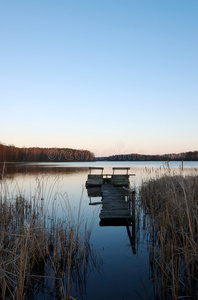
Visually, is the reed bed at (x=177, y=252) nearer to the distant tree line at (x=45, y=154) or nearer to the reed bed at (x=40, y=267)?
the reed bed at (x=40, y=267)

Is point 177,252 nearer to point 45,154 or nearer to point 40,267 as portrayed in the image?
point 40,267

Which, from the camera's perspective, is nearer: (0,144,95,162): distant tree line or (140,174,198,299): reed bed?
(140,174,198,299): reed bed

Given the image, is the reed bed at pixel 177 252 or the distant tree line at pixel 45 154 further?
the distant tree line at pixel 45 154

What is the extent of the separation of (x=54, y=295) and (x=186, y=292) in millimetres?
2404

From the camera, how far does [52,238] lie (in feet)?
19.4

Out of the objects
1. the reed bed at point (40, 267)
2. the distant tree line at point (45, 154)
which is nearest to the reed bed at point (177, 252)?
the reed bed at point (40, 267)

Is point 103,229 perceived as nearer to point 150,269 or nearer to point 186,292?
point 150,269

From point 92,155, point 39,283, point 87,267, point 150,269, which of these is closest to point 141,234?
point 150,269

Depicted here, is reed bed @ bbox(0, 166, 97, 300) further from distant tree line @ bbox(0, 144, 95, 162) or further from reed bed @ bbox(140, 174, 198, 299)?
distant tree line @ bbox(0, 144, 95, 162)

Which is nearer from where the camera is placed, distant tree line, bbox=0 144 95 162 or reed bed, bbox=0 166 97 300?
reed bed, bbox=0 166 97 300

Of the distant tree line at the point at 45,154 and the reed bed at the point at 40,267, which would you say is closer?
the reed bed at the point at 40,267

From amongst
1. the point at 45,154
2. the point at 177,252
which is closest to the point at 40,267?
the point at 177,252

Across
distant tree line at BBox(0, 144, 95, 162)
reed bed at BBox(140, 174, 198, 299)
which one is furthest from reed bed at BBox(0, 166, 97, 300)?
distant tree line at BBox(0, 144, 95, 162)

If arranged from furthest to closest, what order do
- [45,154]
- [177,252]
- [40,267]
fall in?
[45,154] → [177,252] → [40,267]
